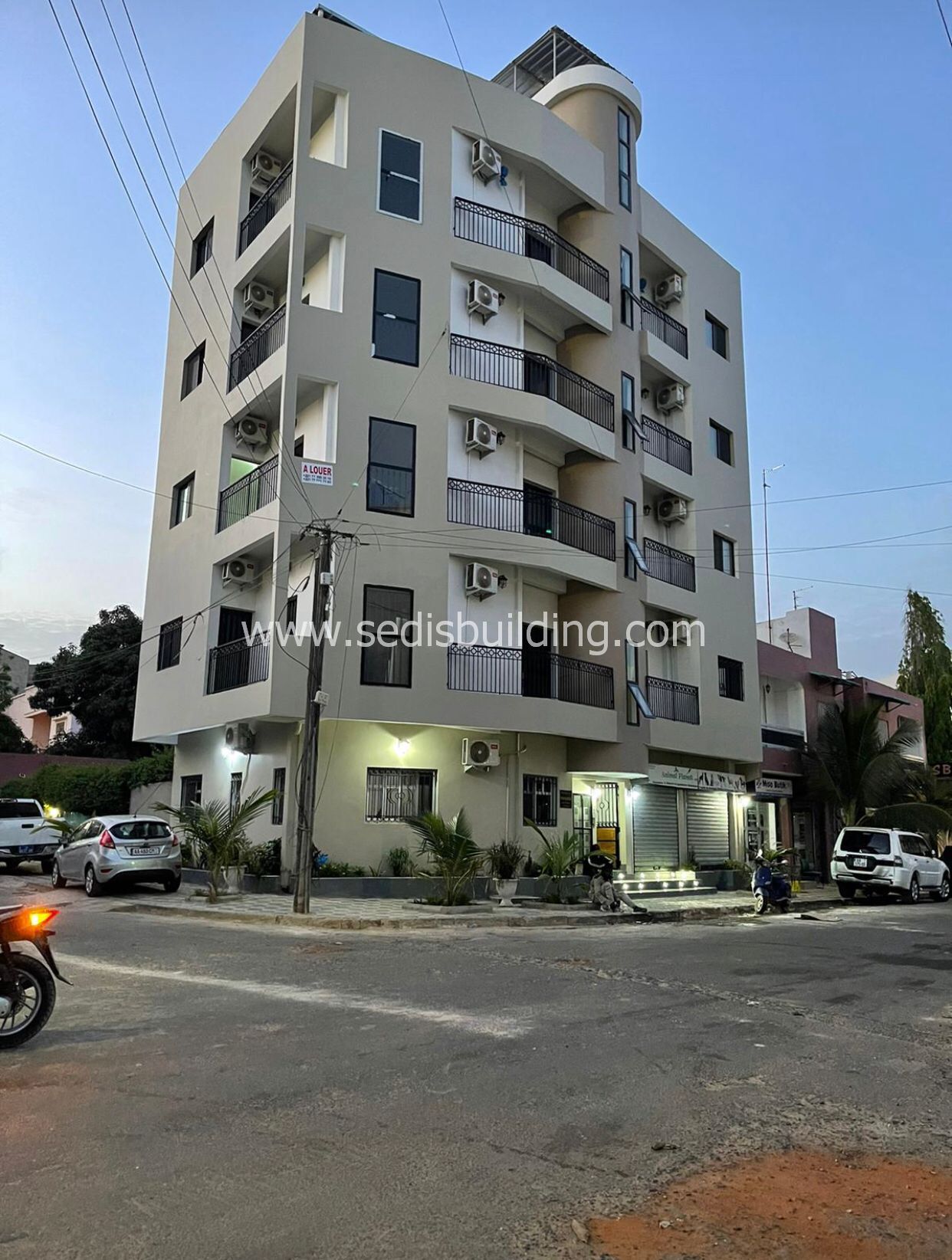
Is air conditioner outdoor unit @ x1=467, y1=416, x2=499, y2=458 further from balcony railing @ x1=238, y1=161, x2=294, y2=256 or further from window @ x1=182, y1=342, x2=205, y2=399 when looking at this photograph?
window @ x1=182, y1=342, x2=205, y2=399

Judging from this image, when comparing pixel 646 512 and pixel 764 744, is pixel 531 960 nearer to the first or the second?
pixel 646 512

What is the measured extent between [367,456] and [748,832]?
1716 centimetres

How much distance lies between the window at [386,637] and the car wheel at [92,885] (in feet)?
20.9

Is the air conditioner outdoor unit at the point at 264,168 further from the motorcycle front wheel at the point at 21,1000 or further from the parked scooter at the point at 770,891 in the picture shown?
the motorcycle front wheel at the point at 21,1000

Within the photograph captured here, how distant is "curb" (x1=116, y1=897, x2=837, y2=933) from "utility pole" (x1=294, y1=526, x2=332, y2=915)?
637mm

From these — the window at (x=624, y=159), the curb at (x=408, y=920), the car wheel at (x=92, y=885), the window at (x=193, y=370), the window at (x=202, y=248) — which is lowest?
the curb at (x=408, y=920)

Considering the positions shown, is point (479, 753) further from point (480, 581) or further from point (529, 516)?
point (529, 516)

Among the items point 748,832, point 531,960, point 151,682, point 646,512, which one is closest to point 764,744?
point 748,832

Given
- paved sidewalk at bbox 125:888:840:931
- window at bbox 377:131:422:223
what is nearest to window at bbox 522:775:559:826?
paved sidewalk at bbox 125:888:840:931

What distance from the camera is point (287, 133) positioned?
23984 mm

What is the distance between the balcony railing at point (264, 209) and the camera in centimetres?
2270

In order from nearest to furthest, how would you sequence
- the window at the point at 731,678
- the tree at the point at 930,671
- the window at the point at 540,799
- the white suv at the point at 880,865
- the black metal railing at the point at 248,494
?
the black metal railing at the point at 248,494, the window at the point at 540,799, the white suv at the point at 880,865, the window at the point at 731,678, the tree at the point at 930,671

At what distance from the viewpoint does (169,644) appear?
25344mm

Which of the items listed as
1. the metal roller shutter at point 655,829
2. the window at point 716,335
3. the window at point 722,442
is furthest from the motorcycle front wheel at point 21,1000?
the window at point 716,335
